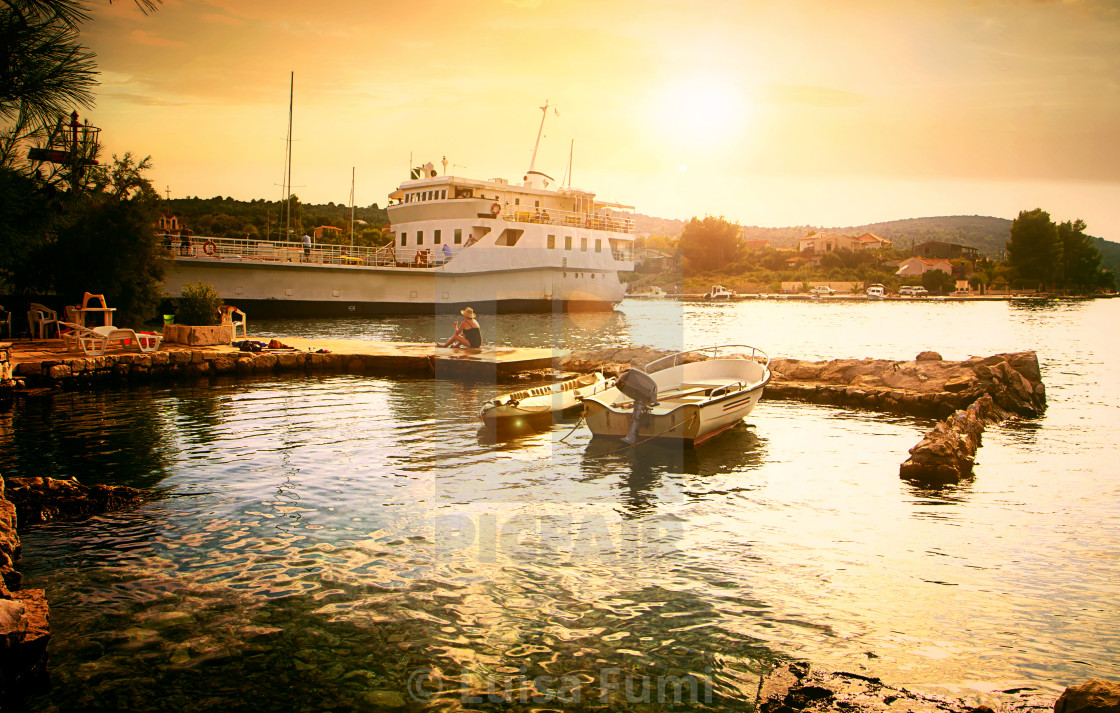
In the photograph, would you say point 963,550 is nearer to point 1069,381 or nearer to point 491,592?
point 491,592

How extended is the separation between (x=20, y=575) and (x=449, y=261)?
1426 inches

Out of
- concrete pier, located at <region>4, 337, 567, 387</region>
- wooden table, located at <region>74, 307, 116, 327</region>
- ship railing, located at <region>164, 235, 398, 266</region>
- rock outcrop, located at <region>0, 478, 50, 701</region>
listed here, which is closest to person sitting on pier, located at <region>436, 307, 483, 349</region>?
concrete pier, located at <region>4, 337, 567, 387</region>

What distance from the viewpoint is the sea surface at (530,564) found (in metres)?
4.47

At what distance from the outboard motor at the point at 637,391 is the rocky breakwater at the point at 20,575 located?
633 cm

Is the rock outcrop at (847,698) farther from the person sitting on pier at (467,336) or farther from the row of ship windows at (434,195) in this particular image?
the row of ship windows at (434,195)

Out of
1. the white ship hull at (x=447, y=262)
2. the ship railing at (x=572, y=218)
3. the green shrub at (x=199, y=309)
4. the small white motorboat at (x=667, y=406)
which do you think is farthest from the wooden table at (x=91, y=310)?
the ship railing at (x=572, y=218)

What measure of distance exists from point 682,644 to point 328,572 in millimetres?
3053

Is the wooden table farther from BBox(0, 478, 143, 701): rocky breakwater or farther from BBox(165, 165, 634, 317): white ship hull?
BBox(165, 165, 634, 317): white ship hull

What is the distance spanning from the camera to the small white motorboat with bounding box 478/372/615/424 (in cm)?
1189

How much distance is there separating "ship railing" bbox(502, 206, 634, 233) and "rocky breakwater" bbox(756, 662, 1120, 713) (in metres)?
40.2

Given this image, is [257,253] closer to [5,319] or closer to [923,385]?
[5,319]

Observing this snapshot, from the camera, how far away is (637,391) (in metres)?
10.4

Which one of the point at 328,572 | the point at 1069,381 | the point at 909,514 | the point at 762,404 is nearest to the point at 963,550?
the point at 909,514

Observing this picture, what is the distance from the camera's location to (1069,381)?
22688mm
